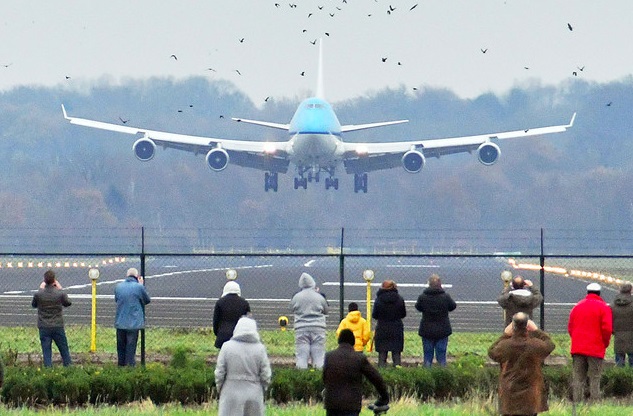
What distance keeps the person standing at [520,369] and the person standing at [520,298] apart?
107 centimetres

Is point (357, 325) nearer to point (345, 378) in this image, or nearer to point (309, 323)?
point (309, 323)

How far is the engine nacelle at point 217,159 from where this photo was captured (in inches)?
2351

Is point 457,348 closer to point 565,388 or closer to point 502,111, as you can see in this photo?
point 565,388

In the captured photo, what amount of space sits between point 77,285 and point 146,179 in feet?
141

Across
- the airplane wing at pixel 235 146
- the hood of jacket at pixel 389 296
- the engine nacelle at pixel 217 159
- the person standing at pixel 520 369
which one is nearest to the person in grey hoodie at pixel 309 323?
the hood of jacket at pixel 389 296

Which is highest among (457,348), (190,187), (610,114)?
(610,114)

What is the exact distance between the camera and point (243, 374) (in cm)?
1000

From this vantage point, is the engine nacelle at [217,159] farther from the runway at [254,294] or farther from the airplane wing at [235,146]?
the runway at [254,294]

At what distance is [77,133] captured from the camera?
319 ft

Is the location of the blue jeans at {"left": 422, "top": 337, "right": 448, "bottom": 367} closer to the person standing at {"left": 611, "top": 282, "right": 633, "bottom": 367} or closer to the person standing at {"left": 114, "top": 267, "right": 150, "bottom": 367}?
the person standing at {"left": 611, "top": 282, "right": 633, "bottom": 367}

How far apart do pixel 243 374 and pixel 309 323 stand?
692 cm

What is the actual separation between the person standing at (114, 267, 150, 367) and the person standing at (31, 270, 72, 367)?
71cm

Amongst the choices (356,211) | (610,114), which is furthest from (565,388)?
(610,114)

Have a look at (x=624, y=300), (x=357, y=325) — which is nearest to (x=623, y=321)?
(x=624, y=300)
